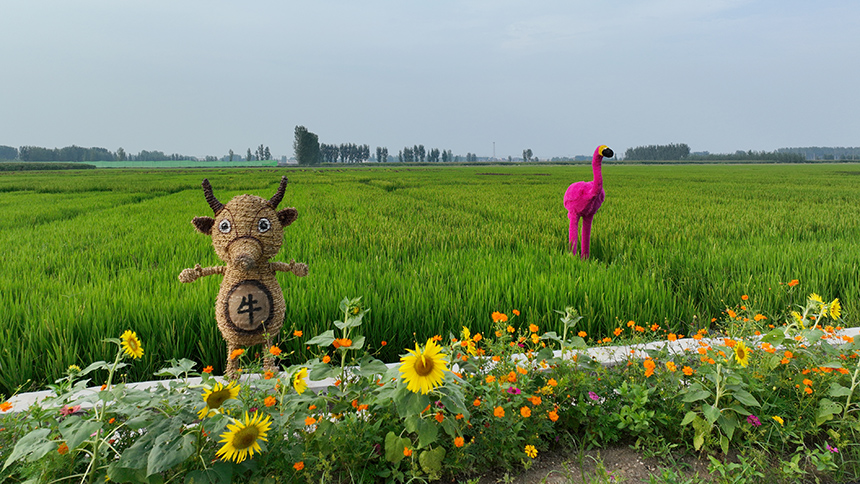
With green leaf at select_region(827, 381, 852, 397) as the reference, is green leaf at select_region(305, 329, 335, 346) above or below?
above

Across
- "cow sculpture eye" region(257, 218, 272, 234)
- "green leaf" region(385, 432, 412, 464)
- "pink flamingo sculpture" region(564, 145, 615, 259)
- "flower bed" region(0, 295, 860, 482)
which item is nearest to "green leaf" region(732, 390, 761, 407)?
"flower bed" region(0, 295, 860, 482)

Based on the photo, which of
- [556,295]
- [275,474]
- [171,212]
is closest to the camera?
[275,474]

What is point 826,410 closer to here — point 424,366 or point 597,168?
point 424,366

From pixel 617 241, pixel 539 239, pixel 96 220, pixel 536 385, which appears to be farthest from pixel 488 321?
pixel 96 220

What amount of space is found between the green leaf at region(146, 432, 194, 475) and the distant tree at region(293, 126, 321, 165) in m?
104

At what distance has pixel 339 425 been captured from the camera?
5.00ft

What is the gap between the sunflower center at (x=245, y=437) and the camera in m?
1.24

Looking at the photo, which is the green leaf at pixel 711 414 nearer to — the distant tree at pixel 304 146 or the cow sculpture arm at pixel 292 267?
the cow sculpture arm at pixel 292 267

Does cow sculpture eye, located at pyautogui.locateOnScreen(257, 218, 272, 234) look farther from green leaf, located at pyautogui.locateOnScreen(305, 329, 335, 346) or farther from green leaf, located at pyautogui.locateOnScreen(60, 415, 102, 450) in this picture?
green leaf, located at pyautogui.locateOnScreen(60, 415, 102, 450)

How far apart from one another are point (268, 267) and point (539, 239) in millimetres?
4167

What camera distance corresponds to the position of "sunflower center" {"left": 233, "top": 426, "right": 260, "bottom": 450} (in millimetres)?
1238

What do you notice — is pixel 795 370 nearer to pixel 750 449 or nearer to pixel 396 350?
pixel 750 449

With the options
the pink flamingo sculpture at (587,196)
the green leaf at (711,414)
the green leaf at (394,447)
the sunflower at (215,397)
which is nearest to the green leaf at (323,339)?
the sunflower at (215,397)

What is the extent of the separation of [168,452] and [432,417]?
843 mm
